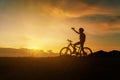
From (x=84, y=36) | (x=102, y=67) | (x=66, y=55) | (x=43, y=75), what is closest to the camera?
(x=43, y=75)

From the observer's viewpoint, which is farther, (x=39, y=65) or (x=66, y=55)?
(x=66, y=55)

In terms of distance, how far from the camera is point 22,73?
19.3 meters

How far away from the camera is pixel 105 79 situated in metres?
17.6

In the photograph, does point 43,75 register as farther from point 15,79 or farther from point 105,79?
point 105,79

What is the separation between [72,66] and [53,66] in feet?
4.56

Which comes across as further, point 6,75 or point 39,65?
point 39,65

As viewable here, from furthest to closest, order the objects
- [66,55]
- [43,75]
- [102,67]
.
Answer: [66,55] < [102,67] < [43,75]

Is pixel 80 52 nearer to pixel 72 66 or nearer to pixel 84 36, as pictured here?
pixel 84 36

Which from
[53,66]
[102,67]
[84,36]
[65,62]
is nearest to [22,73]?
[53,66]

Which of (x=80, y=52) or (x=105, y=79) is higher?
(x=80, y=52)

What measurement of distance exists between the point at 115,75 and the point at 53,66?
4660mm

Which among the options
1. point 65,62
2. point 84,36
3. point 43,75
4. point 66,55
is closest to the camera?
point 43,75

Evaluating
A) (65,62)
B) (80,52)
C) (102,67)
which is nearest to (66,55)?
(80,52)

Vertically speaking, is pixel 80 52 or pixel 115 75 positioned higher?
pixel 80 52
